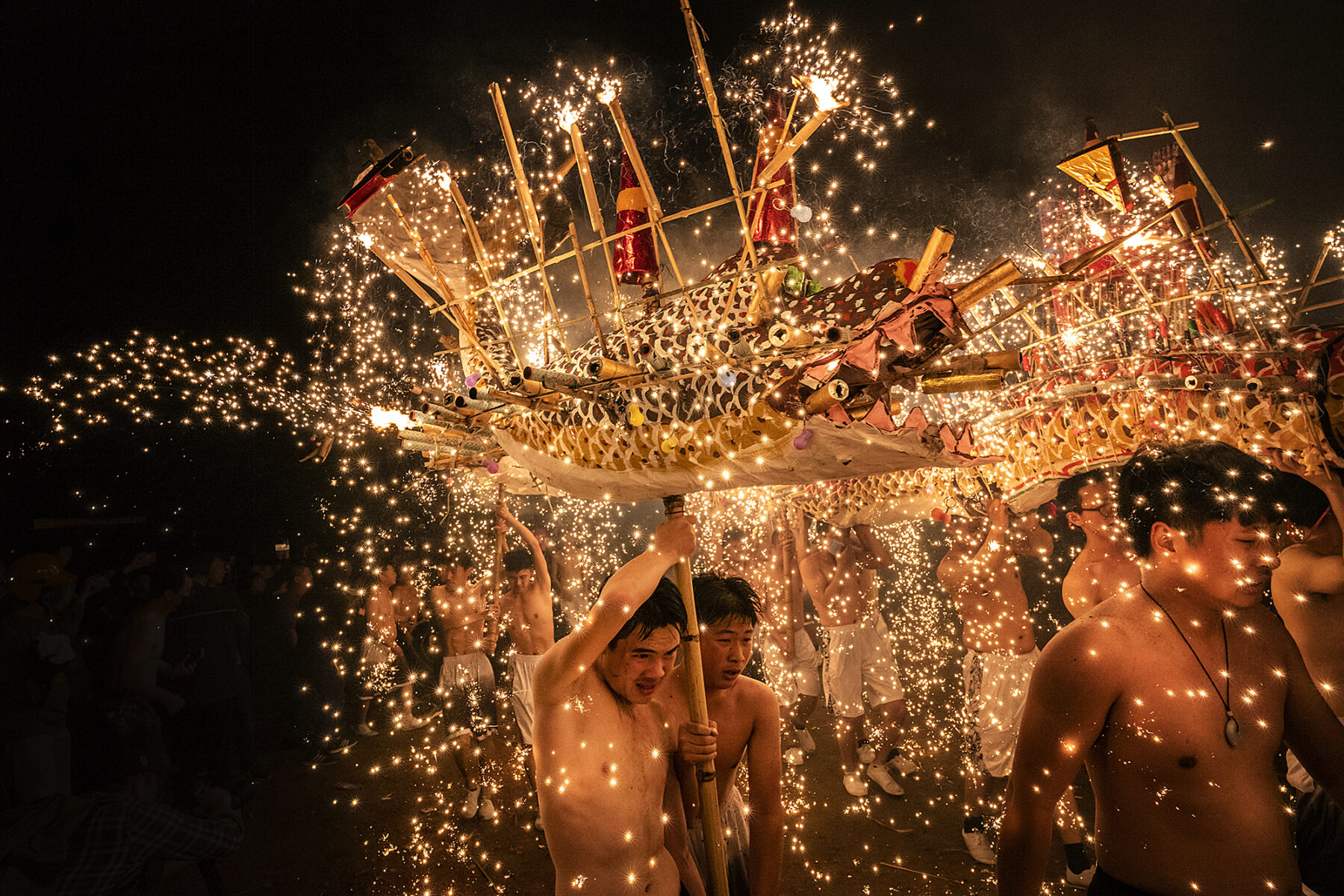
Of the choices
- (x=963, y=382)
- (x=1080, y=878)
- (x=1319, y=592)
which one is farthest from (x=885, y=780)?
(x=963, y=382)

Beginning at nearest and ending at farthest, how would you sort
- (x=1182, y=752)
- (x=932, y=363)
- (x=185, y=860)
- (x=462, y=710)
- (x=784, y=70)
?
(x=1182, y=752) → (x=932, y=363) → (x=185, y=860) → (x=784, y=70) → (x=462, y=710)

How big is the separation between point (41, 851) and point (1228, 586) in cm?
484

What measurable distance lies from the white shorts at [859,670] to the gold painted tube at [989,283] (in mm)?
4254

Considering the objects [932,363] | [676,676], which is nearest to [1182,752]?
[932,363]

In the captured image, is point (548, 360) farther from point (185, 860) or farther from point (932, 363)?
point (185, 860)

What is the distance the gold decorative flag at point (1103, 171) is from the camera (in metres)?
3.24

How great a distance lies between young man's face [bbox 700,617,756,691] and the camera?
2.36 meters

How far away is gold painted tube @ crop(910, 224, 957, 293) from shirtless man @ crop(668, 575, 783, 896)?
1.53m

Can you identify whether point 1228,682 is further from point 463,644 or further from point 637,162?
point 463,644

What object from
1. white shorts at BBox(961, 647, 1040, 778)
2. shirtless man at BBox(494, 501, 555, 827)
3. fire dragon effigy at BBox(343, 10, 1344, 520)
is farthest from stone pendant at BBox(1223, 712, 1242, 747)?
shirtless man at BBox(494, 501, 555, 827)

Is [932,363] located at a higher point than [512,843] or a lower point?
higher

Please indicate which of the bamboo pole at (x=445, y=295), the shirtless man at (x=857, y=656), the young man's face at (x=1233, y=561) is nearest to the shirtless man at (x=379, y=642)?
the bamboo pole at (x=445, y=295)

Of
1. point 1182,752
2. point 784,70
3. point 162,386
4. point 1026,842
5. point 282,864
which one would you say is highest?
point 162,386

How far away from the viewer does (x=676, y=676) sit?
2.36 m
